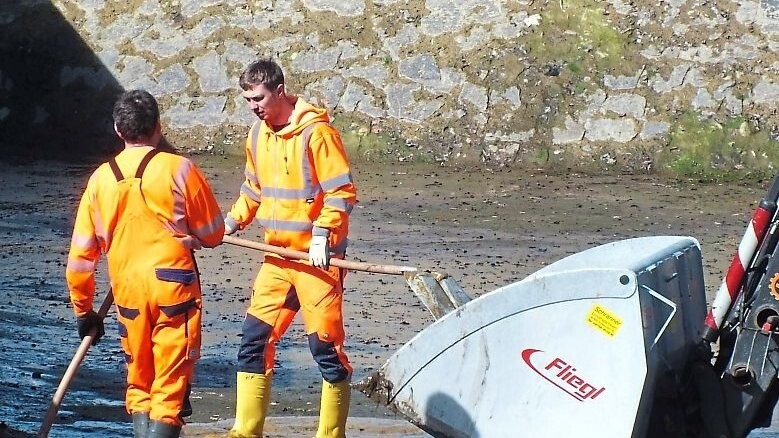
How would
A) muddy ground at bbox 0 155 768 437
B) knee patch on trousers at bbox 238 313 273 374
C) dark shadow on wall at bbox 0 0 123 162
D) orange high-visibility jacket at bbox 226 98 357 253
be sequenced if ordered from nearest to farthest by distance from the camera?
orange high-visibility jacket at bbox 226 98 357 253 < knee patch on trousers at bbox 238 313 273 374 < muddy ground at bbox 0 155 768 437 < dark shadow on wall at bbox 0 0 123 162

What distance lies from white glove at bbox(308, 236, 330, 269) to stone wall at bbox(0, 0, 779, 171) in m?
7.52

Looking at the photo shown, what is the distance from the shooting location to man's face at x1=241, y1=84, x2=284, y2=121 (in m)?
5.91

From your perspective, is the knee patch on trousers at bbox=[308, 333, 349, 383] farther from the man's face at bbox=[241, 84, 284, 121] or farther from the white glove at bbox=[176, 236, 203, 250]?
the man's face at bbox=[241, 84, 284, 121]

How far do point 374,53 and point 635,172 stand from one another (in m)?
2.90

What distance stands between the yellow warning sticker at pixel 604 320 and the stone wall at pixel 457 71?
8.46 m

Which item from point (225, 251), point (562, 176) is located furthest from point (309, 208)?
point (562, 176)

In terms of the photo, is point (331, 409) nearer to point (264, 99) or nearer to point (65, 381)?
point (65, 381)

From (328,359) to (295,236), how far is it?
0.57m

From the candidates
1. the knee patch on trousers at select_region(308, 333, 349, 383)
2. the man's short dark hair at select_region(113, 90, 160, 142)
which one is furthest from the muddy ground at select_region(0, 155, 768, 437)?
the man's short dark hair at select_region(113, 90, 160, 142)

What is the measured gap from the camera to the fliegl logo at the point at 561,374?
15.4 feet

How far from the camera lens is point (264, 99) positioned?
19.4 ft

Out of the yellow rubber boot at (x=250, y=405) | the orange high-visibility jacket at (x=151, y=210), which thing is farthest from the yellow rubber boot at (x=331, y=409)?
the orange high-visibility jacket at (x=151, y=210)

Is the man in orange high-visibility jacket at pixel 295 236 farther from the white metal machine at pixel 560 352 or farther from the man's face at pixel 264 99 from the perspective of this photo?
the white metal machine at pixel 560 352

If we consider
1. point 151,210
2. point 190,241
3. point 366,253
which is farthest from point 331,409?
point 366,253
